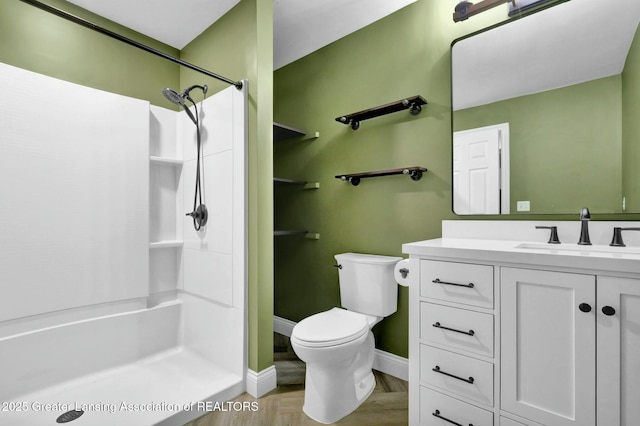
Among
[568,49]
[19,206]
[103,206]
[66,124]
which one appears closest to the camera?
[568,49]

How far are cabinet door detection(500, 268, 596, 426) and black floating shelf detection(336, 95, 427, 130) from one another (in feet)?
3.78

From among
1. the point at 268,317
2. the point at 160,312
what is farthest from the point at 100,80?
the point at 268,317

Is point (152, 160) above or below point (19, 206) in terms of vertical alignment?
above

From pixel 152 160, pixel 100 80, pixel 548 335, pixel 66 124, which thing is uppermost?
pixel 100 80

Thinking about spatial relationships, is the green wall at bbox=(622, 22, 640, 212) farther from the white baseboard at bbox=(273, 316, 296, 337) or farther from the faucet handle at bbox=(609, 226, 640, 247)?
the white baseboard at bbox=(273, 316, 296, 337)

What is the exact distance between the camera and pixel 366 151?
2.25 m

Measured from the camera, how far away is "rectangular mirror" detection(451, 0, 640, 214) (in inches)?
55.0

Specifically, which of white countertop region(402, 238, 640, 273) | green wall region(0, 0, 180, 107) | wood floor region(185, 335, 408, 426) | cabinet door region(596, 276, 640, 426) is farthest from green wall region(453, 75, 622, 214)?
green wall region(0, 0, 180, 107)

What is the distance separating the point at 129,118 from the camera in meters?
2.14

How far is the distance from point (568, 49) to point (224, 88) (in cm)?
197

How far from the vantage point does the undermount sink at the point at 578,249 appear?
120 centimetres

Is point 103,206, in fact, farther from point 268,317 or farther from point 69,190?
point 268,317

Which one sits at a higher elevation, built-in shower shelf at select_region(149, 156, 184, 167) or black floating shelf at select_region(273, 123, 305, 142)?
black floating shelf at select_region(273, 123, 305, 142)

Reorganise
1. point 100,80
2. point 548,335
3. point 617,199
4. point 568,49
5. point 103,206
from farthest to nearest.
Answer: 1. point 100,80
2. point 103,206
3. point 568,49
4. point 617,199
5. point 548,335
